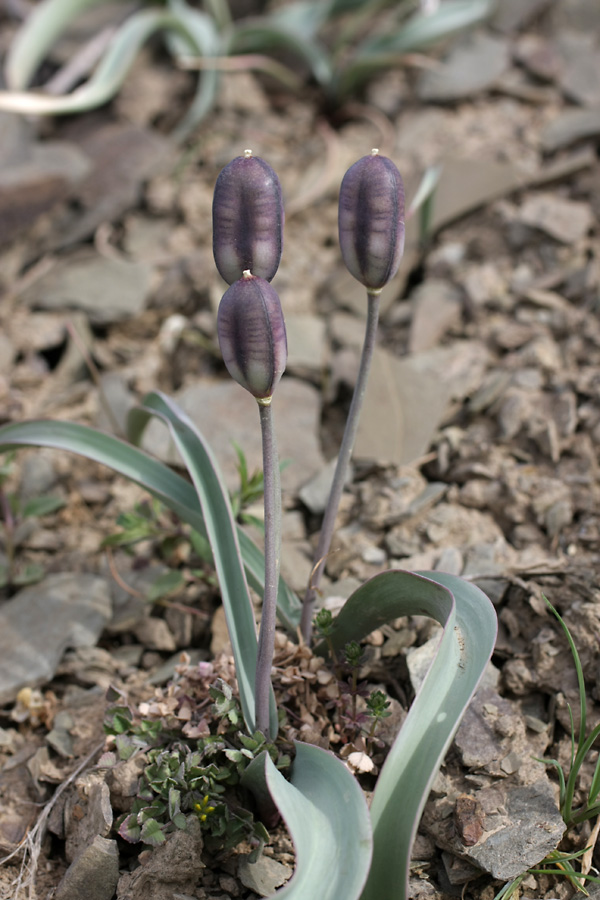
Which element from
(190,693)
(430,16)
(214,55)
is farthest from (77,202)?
(190,693)

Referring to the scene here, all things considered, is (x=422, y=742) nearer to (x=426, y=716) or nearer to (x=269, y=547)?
(x=426, y=716)

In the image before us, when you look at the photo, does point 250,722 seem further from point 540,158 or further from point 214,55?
point 214,55

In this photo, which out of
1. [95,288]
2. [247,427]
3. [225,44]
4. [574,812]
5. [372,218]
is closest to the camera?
[372,218]

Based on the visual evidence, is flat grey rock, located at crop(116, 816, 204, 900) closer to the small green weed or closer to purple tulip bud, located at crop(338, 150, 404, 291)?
the small green weed

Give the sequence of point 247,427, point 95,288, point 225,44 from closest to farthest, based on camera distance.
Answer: point 247,427, point 95,288, point 225,44

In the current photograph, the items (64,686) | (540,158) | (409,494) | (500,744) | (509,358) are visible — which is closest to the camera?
(500,744)

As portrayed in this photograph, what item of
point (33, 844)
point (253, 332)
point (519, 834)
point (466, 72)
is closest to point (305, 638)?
point (519, 834)

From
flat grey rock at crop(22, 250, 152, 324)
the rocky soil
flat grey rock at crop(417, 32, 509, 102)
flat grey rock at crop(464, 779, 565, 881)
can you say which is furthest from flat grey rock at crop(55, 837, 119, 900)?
flat grey rock at crop(417, 32, 509, 102)
